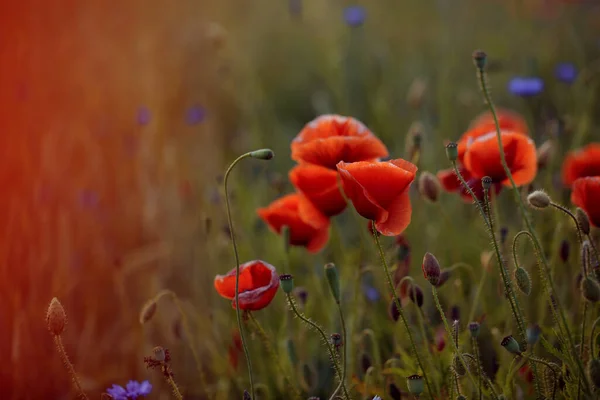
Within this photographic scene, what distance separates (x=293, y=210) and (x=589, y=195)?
71 centimetres

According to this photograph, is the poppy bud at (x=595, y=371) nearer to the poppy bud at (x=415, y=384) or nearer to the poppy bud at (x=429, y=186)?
the poppy bud at (x=415, y=384)

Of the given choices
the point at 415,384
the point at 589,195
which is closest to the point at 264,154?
the point at 415,384

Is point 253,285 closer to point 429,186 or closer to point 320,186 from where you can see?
point 320,186

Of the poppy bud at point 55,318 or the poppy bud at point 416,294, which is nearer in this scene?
the poppy bud at point 55,318

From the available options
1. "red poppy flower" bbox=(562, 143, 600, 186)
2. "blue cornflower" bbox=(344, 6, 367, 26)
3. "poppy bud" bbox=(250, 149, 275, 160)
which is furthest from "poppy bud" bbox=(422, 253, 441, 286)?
"blue cornflower" bbox=(344, 6, 367, 26)

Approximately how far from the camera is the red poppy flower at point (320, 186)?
1.63 m

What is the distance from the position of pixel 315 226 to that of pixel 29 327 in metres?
1.03

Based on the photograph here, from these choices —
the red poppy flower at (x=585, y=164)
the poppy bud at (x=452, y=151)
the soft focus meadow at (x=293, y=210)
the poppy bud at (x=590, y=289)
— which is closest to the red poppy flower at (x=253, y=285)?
the soft focus meadow at (x=293, y=210)

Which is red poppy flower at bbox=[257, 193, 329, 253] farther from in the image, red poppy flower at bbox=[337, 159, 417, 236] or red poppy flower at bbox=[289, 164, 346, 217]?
red poppy flower at bbox=[337, 159, 417, 236]

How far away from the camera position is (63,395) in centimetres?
205

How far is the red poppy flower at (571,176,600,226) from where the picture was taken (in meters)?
1.51

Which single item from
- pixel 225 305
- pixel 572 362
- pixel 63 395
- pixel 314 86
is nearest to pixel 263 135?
pixel 314 86

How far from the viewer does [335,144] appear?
1.59 meters

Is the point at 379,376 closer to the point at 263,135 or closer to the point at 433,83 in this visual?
the point at 263,135
